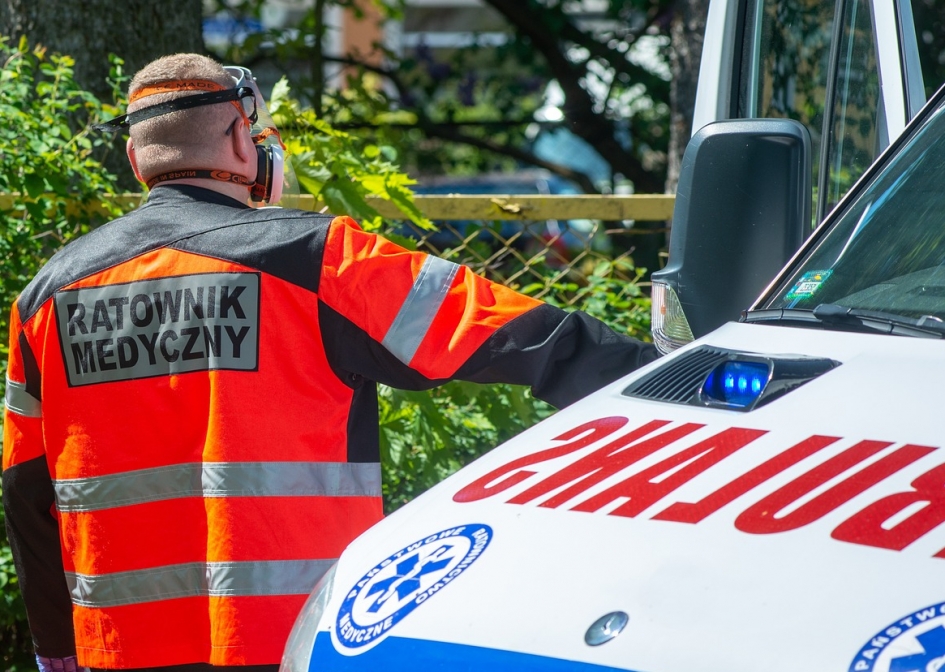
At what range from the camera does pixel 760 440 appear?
147 cm

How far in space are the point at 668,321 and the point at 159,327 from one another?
104 cm

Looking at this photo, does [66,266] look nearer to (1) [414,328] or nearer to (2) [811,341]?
(1) [414,328]

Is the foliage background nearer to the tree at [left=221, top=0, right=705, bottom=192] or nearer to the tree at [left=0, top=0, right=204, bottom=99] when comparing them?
the tree at [left=0, top=0, right=204, bottom=99]

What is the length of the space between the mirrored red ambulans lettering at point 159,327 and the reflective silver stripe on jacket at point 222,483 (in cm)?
18

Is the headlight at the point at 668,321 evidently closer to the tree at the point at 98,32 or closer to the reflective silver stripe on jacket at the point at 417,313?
the reflective silver stripe on jacket at the point at 417,313

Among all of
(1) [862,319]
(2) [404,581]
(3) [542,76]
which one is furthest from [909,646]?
(3) [542,76]

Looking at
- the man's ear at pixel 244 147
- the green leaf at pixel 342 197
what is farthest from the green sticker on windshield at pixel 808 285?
the green leaf at pixel 342 197

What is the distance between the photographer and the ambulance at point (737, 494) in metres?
1.17

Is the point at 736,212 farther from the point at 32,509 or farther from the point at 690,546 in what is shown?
the point at 32,509

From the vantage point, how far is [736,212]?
7.11 ft

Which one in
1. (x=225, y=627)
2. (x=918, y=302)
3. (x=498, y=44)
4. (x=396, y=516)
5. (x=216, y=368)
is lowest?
(x=225, y=627)

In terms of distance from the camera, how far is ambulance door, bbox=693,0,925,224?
8.45ft

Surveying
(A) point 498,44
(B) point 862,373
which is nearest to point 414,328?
(B) point 862,373

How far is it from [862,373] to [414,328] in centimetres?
80
